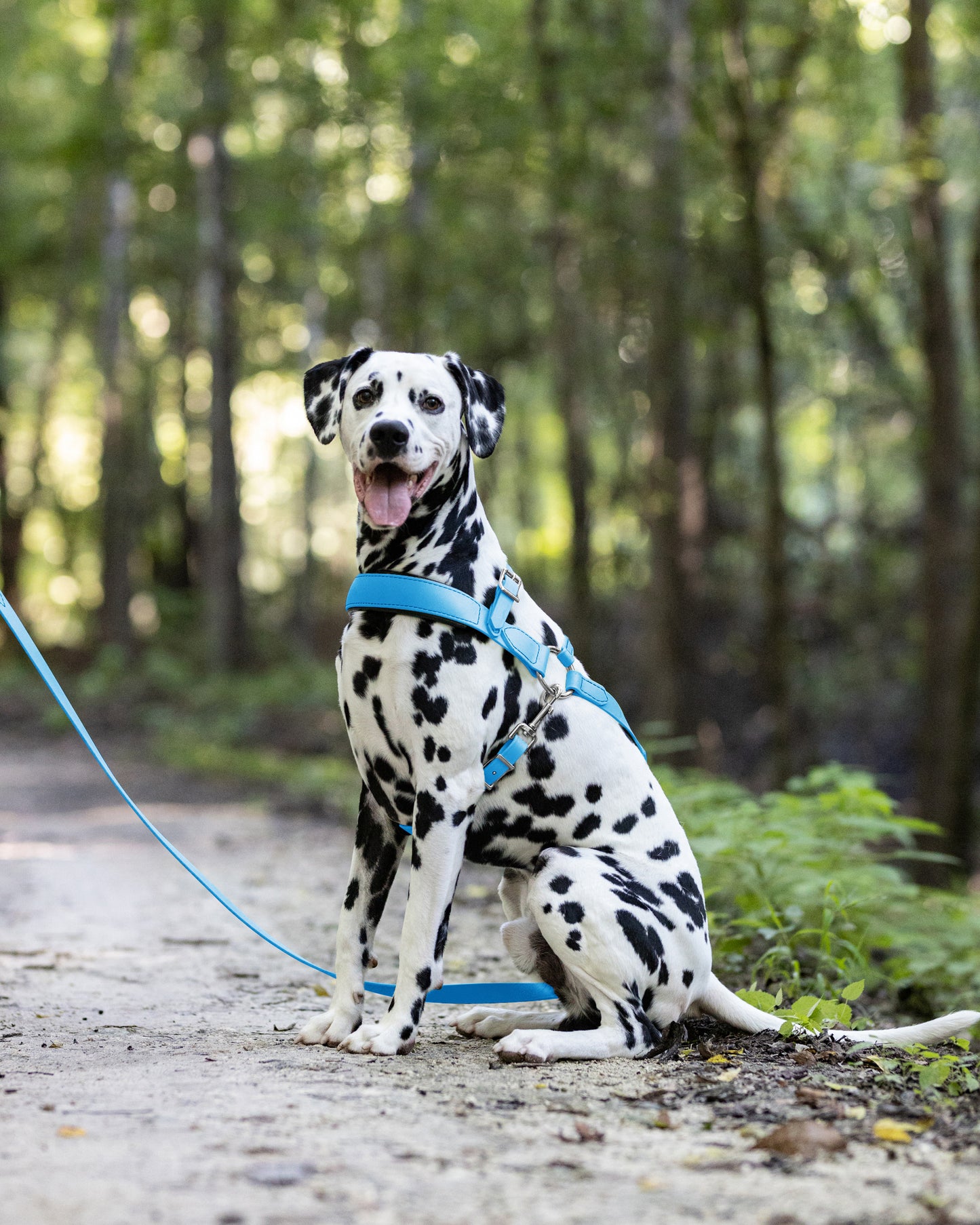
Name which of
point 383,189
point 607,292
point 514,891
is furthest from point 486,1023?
point 383,189

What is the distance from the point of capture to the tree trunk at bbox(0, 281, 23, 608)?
30094 mm

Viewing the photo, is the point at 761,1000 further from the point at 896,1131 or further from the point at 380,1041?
the point at 380,1041

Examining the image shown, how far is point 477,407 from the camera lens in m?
4.23

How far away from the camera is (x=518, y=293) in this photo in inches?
840

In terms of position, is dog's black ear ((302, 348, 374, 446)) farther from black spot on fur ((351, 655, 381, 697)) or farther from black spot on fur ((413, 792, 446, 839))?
black spot on fur ((413, 792, 446, 839))

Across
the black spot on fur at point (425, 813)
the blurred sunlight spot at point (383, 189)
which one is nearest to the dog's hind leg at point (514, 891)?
the black spot on fur at point (425, 813)

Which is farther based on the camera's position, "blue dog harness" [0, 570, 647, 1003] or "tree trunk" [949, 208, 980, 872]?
"tree trunk" [949, 208, 980, 872]

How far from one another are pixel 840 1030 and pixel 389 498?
97.3 inches

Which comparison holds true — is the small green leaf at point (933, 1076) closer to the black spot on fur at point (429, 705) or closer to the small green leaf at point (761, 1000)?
the small green leaf at point (761, 1000)

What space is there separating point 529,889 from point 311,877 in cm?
476

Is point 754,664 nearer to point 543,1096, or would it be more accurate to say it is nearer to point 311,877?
point 311,877

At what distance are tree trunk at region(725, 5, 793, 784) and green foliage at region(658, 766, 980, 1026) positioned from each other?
452cm

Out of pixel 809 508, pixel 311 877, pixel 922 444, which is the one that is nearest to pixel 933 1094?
pixel 311 877

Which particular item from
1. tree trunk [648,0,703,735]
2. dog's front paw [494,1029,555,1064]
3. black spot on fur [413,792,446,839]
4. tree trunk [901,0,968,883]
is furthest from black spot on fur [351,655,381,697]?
tree trunk [648,0,703,735]
